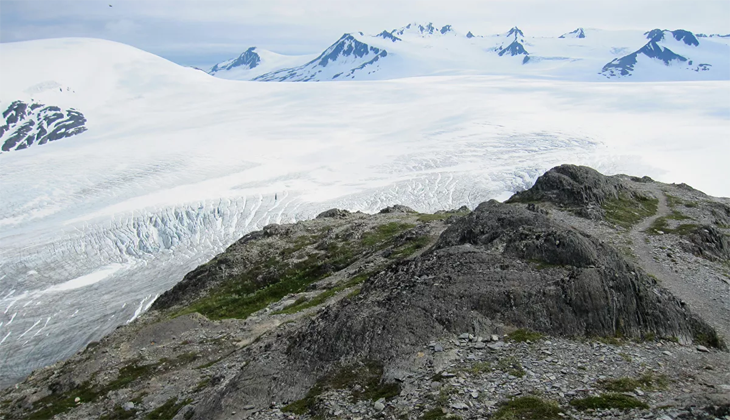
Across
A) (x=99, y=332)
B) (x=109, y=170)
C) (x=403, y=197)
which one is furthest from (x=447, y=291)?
(x=109, y=170)

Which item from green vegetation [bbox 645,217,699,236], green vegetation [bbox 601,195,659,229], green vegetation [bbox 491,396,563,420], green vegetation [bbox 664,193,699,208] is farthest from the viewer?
green vegetation [bbox 664,193,699,208]

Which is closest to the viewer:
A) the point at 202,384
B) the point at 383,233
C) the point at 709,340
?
the point at 709,340

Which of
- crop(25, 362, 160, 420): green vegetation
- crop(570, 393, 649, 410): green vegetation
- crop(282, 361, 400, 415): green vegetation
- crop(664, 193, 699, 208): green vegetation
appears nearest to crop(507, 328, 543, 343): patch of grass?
crop(570, 393, 649, 410): green vegetation

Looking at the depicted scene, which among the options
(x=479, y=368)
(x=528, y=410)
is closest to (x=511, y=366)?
(x=479, y=368)

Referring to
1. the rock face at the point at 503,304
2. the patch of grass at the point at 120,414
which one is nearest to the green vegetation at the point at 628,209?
the rock face at the point at 503,304

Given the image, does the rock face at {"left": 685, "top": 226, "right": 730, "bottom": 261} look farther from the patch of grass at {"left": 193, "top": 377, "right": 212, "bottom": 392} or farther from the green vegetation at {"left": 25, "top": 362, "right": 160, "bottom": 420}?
the green vegetation at {"left": 25, "top": 362, "right": 160, "bottom": 420}

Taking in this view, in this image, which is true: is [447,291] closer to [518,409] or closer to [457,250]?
[457,250]

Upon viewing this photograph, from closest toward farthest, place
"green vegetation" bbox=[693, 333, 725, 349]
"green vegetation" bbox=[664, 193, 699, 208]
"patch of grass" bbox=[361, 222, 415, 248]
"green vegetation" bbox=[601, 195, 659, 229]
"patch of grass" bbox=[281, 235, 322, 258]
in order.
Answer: "green vegetation" bbox=[693, 333, 725, 349] → "green vegetation" bbox=[601, 195, 659, 229] → "patch of grass" bbox=[361, 222, 415, 248] → "green vegetation" bbox=[664, 193, 699, 208] → "patch of grass" bbox=[281, 235, 322, 258]

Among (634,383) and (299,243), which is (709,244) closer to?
(634,383)
